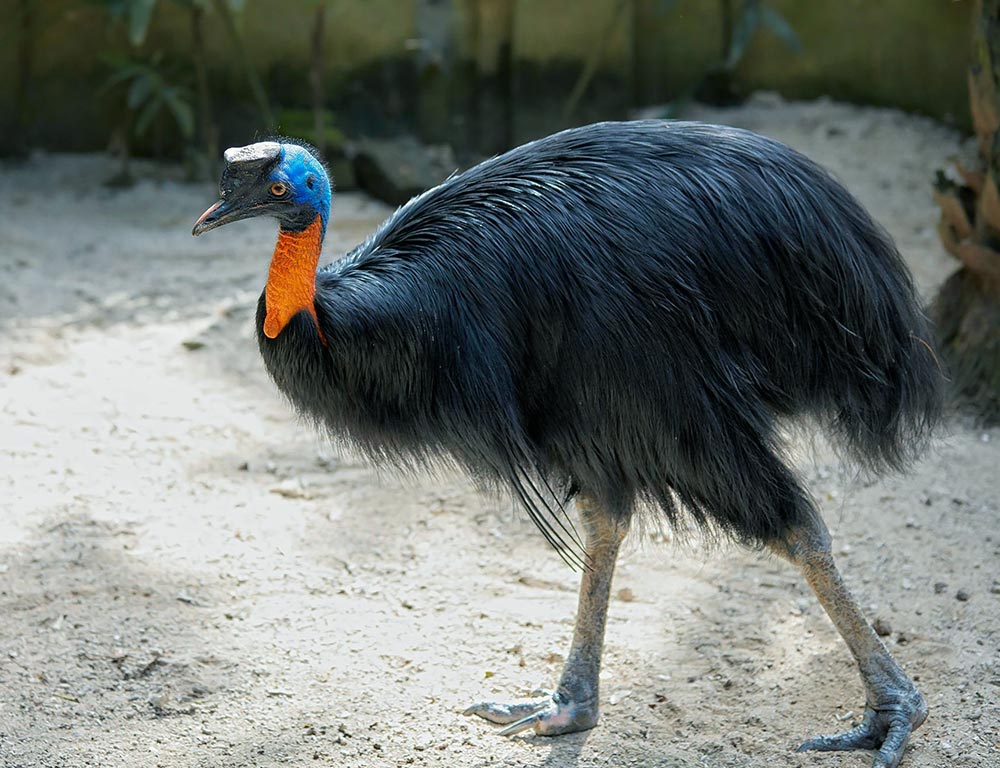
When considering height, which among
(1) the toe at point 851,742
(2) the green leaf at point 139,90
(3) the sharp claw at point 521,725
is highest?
(2) the green leaf at point 139,90

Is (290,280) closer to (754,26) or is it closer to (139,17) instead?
(139,17)

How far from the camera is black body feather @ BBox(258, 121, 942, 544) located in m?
2.54

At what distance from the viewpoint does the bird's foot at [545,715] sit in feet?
9.70

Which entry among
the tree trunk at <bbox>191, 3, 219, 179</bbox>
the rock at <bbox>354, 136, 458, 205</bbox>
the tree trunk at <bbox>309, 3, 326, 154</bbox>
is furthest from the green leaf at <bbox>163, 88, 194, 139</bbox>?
the rock at <bbox>354, 136, 458, 205</bbox>

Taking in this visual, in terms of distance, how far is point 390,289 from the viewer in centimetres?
255

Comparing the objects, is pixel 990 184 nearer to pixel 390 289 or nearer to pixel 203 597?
pixel 390 289

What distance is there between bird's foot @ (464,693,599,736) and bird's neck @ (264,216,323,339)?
1.06 metres

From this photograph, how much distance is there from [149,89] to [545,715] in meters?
4.66

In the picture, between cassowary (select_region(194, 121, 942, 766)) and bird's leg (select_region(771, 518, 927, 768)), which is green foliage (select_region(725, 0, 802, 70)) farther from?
bird's leg (select_region(771, 518, 927, 768))

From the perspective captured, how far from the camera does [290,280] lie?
2449 millimetres

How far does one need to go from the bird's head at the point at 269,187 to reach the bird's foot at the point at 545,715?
4.05 feet

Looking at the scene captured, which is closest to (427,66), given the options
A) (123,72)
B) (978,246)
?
(123,72)

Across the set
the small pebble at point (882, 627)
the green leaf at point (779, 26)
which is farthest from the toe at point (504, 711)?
the green leaf at point (779, 26)

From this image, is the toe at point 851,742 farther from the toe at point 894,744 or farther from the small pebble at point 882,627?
the small pebble at point 882,627
